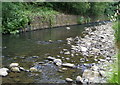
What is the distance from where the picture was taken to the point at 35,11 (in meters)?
15.3

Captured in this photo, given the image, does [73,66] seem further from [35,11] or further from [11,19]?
[35,11]

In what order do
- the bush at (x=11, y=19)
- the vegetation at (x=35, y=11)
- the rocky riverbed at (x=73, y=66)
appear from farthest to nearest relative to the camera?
the vegetation at (x=35, y=11)
the bush at (x=11, y=19)
the rocky riverbed at (x=73, y=66)

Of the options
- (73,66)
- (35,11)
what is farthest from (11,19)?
(73,66)

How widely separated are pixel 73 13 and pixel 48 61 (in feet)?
50.8

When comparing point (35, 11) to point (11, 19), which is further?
point (35, 11)

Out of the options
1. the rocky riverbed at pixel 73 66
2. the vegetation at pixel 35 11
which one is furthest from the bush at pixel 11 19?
the rocky riverbed at pixel 73 66

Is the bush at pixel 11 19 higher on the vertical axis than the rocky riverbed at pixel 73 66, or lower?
higher

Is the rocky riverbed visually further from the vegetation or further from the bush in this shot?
the vegetation

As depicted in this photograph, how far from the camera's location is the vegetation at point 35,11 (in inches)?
442

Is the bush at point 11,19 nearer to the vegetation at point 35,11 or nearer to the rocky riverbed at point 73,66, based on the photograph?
the vegetation at point 35,11

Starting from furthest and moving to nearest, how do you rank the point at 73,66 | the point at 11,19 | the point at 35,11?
the point at 35,11 → the point at 11,19 → the point at 73,66

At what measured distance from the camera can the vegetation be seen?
36.8ft

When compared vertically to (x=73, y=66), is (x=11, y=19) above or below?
above

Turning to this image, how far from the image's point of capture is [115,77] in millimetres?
2896
